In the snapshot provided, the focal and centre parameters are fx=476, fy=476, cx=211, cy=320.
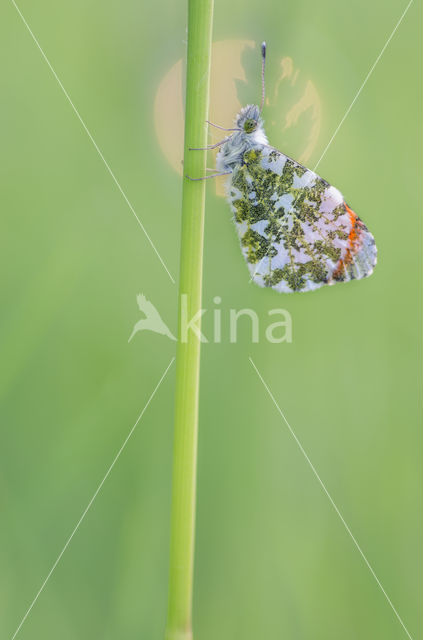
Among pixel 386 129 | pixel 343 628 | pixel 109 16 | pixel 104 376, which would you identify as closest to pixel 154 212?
pixel 104 376

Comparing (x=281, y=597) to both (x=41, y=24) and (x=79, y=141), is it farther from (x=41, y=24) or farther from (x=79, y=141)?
(x=41, y=24)

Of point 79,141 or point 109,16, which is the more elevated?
point 109,16

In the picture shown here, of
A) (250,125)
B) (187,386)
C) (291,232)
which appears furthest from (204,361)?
(187,386)

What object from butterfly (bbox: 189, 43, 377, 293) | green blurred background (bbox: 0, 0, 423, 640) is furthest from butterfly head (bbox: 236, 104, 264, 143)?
green blurred background (bbox: 0, 0, 423, 640)

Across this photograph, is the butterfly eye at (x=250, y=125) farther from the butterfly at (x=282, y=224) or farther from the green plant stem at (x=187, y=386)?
the green plant stem at (x=187, y=386)

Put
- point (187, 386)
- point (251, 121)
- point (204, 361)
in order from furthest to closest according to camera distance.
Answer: point (204, 361) < point (251, 121) < point (187, 386)

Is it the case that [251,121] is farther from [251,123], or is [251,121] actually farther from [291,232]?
[291,232]

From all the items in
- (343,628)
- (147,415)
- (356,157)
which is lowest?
(343,628)
